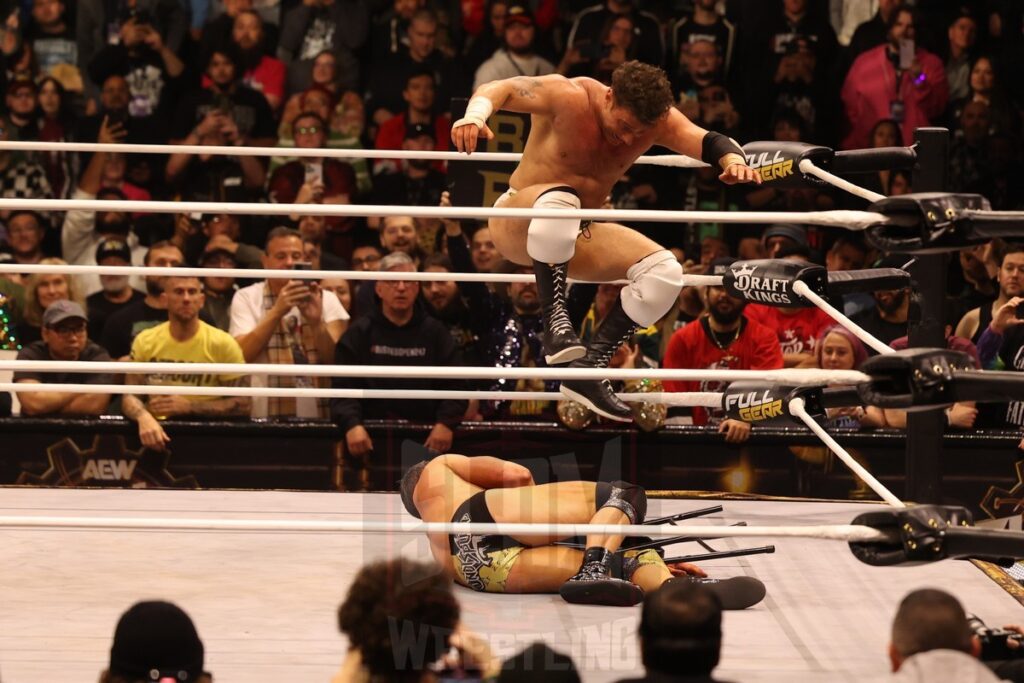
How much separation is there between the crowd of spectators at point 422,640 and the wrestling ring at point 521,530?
21 cm

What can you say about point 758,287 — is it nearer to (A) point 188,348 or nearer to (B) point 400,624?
(B) point 400,624

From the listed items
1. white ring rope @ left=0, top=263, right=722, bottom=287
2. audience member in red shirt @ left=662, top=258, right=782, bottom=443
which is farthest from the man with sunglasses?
audience member in red shirt @ left=662, top=258, right=782, bottom=443

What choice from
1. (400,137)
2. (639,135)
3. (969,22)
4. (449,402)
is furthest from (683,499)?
(969,22)

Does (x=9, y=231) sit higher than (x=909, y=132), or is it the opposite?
(x=909, y=132)

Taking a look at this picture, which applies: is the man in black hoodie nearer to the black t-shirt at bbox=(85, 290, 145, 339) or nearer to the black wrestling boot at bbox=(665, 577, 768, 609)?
the black t-shirt at bbox=(85, 290, 145, 339)

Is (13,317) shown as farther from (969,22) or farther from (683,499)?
(969,22)

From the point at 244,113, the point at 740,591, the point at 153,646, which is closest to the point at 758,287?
the point at 740,591

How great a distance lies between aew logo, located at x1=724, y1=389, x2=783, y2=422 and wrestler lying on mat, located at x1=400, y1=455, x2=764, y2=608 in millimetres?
429

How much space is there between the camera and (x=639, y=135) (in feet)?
10.0

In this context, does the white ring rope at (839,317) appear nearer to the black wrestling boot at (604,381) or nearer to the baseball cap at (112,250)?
the black wrestling boot at (604,381)

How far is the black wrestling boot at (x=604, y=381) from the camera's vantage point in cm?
304

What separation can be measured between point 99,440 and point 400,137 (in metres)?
1.97

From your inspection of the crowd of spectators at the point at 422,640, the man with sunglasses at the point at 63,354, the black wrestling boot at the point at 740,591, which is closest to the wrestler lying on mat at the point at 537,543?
the black wrestling boot at the point at 740,591

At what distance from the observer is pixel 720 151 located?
303 cm
